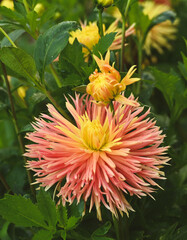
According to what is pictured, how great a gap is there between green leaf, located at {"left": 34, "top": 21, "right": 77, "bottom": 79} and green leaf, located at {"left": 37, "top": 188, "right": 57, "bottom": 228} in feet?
0.45

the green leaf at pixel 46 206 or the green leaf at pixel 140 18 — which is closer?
the green leaf at pixel 46 206

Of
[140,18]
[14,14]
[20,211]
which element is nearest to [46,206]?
[20,211]

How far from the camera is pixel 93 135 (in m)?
0.38

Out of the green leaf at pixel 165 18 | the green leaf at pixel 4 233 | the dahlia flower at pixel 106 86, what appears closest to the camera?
the dahlia flower at pixel 106 86

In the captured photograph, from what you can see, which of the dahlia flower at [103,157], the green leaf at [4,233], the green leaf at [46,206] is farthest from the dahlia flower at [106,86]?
the green leaf at [4,233]

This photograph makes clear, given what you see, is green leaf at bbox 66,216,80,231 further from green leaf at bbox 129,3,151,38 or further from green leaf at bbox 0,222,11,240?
green leaf at bbox 129,3,151,38

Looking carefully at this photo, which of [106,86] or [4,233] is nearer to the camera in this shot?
[106,86]

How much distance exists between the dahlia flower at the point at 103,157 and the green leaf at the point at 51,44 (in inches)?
2.5

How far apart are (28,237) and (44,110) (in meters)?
0.22

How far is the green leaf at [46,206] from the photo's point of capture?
381 millimetres

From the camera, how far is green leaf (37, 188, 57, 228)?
15.0 inches

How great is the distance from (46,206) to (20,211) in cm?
3

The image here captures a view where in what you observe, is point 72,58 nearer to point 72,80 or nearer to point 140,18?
point 72,80

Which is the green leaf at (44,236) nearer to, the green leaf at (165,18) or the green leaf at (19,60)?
the green leaf at (19,60)
